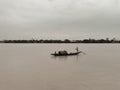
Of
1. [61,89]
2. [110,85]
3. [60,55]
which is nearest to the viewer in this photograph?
[61,89]

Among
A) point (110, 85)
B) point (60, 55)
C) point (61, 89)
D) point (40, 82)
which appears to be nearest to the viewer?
point (61, 89)

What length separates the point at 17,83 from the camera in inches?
554

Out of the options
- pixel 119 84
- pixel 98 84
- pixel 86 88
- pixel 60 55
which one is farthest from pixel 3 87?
pixel 60 55

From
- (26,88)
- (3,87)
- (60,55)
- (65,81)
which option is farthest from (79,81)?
(60,55)

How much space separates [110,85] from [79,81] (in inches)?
93.0

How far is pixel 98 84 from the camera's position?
45.0 ft

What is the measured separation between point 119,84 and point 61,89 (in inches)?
153

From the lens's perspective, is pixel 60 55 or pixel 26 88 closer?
pixel 26 88

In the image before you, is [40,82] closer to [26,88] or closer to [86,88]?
[26,88]

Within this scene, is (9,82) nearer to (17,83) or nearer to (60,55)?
(17,83)

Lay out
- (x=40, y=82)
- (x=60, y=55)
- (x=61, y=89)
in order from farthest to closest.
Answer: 1. (x=60, y=55)
2. (x=40, y=82)
3. (x=61, y=89)

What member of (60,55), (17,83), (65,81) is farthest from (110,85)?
(60,55)

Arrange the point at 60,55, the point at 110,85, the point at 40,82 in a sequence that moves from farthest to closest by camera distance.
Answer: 1. the point at 60,55
2. the point at 40,82
3. the point at 110,85

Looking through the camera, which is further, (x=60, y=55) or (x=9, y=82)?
(x=60, y=55)
